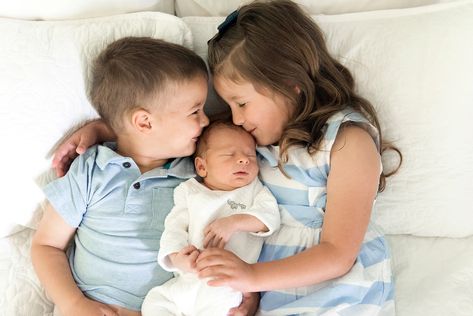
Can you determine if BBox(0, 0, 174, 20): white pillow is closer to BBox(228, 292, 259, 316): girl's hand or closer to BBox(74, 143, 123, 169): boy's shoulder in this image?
BBox(74, 143, 123, 169): boy's shoulder

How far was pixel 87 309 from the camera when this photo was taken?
47.3 inches

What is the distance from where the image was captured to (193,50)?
1432 millimetres

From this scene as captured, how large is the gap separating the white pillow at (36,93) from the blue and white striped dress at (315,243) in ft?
1.52

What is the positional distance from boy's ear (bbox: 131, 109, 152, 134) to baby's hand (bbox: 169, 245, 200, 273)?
0.32m

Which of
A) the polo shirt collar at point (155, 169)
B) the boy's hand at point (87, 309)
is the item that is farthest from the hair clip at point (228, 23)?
the boy's hand at point (87, 309)

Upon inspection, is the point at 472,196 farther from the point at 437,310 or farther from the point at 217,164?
the point at 217,164

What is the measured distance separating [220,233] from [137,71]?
16.9 inches

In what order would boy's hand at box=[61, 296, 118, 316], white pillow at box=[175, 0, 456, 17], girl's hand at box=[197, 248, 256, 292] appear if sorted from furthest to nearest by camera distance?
white pillow at box=[175, 0, 456, 17]
boy's hand at box=[61, 296, 118, 316]
girl's hand at box=[197, 248, 256, 292]

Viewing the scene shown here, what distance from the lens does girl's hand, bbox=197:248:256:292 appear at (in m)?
1.08

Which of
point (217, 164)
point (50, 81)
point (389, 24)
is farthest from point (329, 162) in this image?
point (50, 81)

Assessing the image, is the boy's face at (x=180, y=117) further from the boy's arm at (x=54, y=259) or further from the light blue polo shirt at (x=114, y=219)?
the boy's arm at (x=54, y=259)

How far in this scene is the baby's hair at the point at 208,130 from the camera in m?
1.30

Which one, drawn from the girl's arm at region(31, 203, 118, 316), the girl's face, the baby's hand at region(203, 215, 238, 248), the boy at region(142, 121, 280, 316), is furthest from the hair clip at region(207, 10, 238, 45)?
→ the girl's arm at region(31, 203, 118, 316)

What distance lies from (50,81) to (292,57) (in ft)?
1.92
